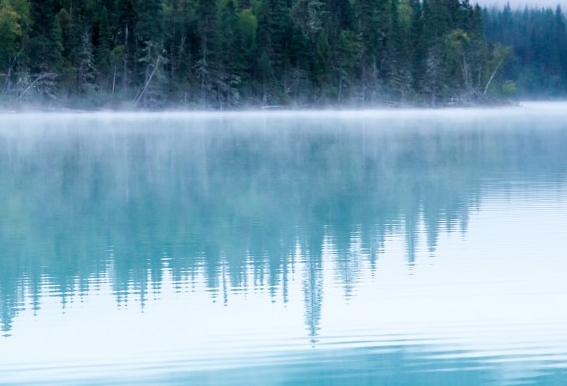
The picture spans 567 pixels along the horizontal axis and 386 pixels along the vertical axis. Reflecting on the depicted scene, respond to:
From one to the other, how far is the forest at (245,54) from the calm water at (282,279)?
53.4 metres

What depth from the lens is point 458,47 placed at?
345 ft

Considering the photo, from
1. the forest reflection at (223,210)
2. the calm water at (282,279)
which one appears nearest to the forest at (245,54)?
the forest reflection at (223,210)

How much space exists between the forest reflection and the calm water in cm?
4

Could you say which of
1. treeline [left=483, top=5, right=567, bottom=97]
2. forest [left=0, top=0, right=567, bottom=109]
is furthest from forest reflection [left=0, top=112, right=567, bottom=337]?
treeline [left=483, top=5, right=567, bottom=97]

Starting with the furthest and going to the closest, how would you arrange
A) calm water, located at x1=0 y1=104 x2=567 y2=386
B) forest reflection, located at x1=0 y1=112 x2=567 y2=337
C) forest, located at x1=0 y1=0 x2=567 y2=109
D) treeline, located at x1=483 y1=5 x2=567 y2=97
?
treeline, located at x1=483 y1=5 x2=567 y2=97
forest, located at x1=0 y1=0 x2=567 y2=109
forest reflection, located at x1=0 y1=112 x2=567 y2=337
calm water, located at x1=0 y1=104 x2=567 y2=386

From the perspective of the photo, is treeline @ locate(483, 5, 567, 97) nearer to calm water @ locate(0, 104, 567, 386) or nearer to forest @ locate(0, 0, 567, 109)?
forest @ locate(0, 0, 567, 109)

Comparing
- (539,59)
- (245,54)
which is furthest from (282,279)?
(539,59)

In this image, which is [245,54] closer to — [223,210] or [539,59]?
[223,210]

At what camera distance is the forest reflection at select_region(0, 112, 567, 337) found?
10.8 metres

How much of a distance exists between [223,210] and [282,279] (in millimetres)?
5672

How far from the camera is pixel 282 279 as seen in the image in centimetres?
1063

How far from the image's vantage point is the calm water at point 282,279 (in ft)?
25.0

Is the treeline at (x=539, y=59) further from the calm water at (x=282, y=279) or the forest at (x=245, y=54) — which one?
the calm water at (x=282, y=279)

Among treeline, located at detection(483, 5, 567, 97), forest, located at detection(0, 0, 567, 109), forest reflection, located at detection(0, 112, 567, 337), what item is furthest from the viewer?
treeline, located at detection(483, 5, 567, 97)
